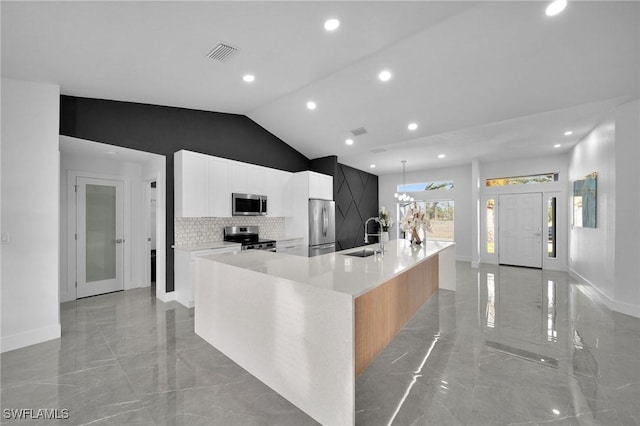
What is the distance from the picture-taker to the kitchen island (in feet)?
5.11

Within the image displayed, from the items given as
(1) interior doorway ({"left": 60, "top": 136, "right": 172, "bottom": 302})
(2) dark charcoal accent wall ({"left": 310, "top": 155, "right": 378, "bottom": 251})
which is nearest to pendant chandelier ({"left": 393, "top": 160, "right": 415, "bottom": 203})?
(2) dark charcoal accent wall ({"left": 310, "top": 155, "right": 378, "bottom": 251})

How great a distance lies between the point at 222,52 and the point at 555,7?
339cm

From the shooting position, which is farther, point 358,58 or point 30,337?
point 358,58

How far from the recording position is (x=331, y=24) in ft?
9.12

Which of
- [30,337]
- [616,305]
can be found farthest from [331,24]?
[616,305]

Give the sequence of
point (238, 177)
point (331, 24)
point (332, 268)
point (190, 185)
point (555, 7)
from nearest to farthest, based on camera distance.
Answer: point (332, 268), point (555, 7), point (331, 24), point (190, 185), point (238, 177)

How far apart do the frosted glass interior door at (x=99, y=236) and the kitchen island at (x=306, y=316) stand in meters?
3.15

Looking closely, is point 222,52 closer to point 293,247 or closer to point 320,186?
point 320,186

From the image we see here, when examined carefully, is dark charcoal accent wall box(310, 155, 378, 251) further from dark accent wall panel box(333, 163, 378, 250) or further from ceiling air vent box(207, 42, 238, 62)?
ceiling air vent box(207, 42, 238, 62)

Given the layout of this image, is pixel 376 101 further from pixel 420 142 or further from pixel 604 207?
pixel 604 207

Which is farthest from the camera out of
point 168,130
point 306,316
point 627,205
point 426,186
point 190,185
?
point 426,186

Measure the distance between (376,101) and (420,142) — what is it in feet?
5.90

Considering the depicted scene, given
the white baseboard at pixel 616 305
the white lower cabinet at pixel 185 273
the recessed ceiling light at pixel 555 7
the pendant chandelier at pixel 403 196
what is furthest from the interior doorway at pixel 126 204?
the white baseboard at pixel 616 305

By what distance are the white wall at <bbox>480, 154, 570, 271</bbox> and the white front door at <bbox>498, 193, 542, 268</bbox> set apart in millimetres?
124
